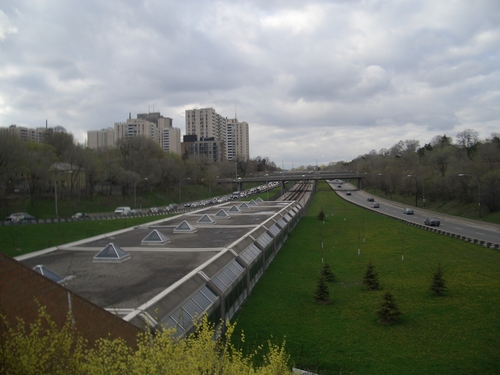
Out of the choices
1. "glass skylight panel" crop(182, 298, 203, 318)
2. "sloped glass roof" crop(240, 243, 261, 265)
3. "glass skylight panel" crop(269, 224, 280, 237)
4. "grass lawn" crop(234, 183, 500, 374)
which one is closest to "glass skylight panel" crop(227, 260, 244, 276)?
"sloped glass roof" crop(240, 243, 261, 265)

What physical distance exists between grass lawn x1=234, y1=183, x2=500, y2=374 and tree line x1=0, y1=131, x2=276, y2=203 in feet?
122

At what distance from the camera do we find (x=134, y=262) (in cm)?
2153

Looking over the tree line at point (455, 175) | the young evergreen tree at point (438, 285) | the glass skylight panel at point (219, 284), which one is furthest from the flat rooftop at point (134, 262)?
the tree line at point (455, 175)

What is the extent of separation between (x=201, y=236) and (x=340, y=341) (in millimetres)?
16940

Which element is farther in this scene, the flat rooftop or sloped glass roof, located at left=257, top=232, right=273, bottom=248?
sloped glass roof, located at left=257, top=232, right=273, bottom=248

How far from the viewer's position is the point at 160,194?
314 feet

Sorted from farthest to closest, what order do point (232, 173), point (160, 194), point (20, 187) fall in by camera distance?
point (232, 173) < point (160, 194) < point (20, 187)

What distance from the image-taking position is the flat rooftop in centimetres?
1570

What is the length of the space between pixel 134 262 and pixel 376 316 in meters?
12.7

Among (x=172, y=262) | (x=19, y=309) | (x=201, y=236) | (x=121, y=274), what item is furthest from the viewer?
(x=201, y=236)

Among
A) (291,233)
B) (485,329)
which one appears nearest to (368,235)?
(291,233)

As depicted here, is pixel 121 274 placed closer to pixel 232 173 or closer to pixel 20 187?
pixel 20 187

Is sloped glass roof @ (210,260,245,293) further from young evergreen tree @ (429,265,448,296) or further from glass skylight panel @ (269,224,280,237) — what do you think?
glass skylight panel @ (269,224,280,237)

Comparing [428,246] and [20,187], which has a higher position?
[20,187]
